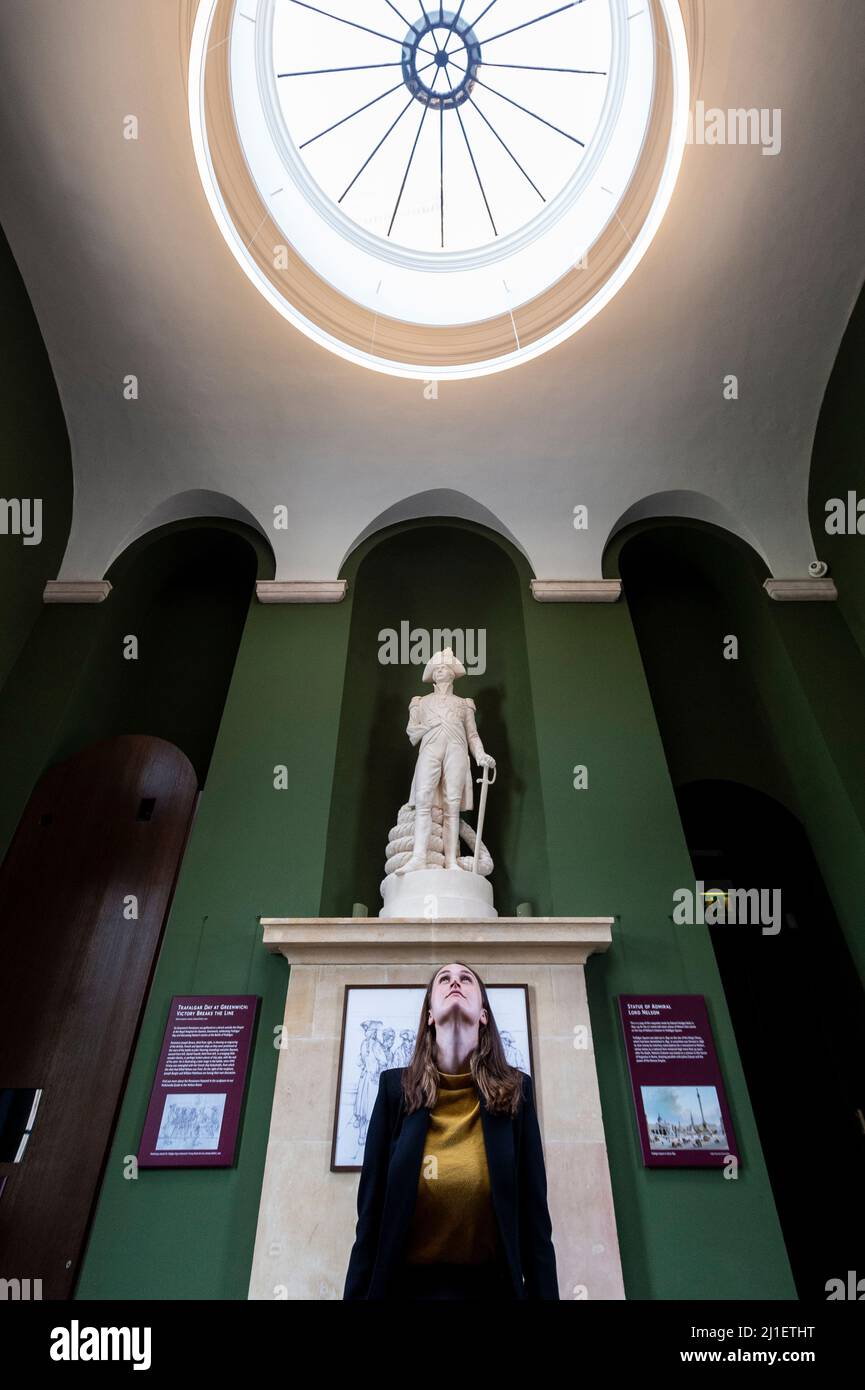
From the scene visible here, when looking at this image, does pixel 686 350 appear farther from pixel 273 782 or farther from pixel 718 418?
pixel 273 782

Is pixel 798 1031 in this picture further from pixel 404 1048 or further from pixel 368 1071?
pixel 368 1071

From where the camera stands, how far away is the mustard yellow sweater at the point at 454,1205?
2586 mm

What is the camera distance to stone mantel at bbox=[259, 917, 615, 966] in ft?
17.4

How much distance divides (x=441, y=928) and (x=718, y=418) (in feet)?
18.5

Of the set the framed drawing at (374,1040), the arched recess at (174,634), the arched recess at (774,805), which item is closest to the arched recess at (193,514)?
the arched recess at (174,634)

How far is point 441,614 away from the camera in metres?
8.80

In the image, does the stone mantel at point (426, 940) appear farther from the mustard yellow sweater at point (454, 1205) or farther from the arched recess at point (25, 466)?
the arched recess at point (25, 466)

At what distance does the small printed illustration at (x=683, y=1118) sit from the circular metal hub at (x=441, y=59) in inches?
335

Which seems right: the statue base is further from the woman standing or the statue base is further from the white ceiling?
the white ceiling

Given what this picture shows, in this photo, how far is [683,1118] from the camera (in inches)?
194

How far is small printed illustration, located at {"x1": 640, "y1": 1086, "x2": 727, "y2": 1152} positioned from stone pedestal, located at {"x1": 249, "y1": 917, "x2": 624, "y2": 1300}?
399 millimetres

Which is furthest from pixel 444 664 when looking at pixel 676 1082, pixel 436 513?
pixel 676 1082

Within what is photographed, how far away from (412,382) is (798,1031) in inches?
265

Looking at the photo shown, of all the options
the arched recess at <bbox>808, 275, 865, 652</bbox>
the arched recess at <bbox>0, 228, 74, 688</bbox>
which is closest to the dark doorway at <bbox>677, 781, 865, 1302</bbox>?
the arched recess at <bbox>808, 275, 865, 652</bbox>
